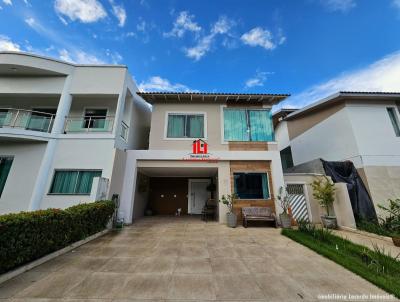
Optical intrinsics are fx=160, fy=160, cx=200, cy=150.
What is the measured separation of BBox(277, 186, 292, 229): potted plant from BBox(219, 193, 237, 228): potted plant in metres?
2.28

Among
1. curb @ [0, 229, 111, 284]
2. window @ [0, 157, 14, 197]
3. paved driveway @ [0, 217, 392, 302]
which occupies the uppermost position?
window @ [0, 157, 14, 197]

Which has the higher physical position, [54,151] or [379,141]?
[379,141]

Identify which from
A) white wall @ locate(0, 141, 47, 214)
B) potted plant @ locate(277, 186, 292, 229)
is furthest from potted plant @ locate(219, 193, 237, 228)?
white wall @ locate(0, 141, 47, 214)

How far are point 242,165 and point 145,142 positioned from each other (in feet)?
23.6

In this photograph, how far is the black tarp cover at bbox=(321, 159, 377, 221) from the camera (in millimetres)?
7824

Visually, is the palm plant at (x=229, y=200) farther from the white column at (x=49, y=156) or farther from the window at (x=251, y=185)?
the white column at (x=49, y=156)

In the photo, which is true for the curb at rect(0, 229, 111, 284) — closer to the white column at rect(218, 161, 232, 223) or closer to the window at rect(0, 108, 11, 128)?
the white column at rect(218, 161, 232, 223)

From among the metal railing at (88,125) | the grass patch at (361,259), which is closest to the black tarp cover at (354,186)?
the grass patch at (361,259)

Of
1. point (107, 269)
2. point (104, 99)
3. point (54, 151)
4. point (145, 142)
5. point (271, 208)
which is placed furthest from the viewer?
point (145, 142)

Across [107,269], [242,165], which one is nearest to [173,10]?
[242,165]

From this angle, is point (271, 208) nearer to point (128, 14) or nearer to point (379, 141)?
point (379, 141)

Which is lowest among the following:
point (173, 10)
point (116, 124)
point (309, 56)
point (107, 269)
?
point (107, 269)

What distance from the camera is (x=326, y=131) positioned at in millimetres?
10320

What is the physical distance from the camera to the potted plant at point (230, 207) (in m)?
7.69
